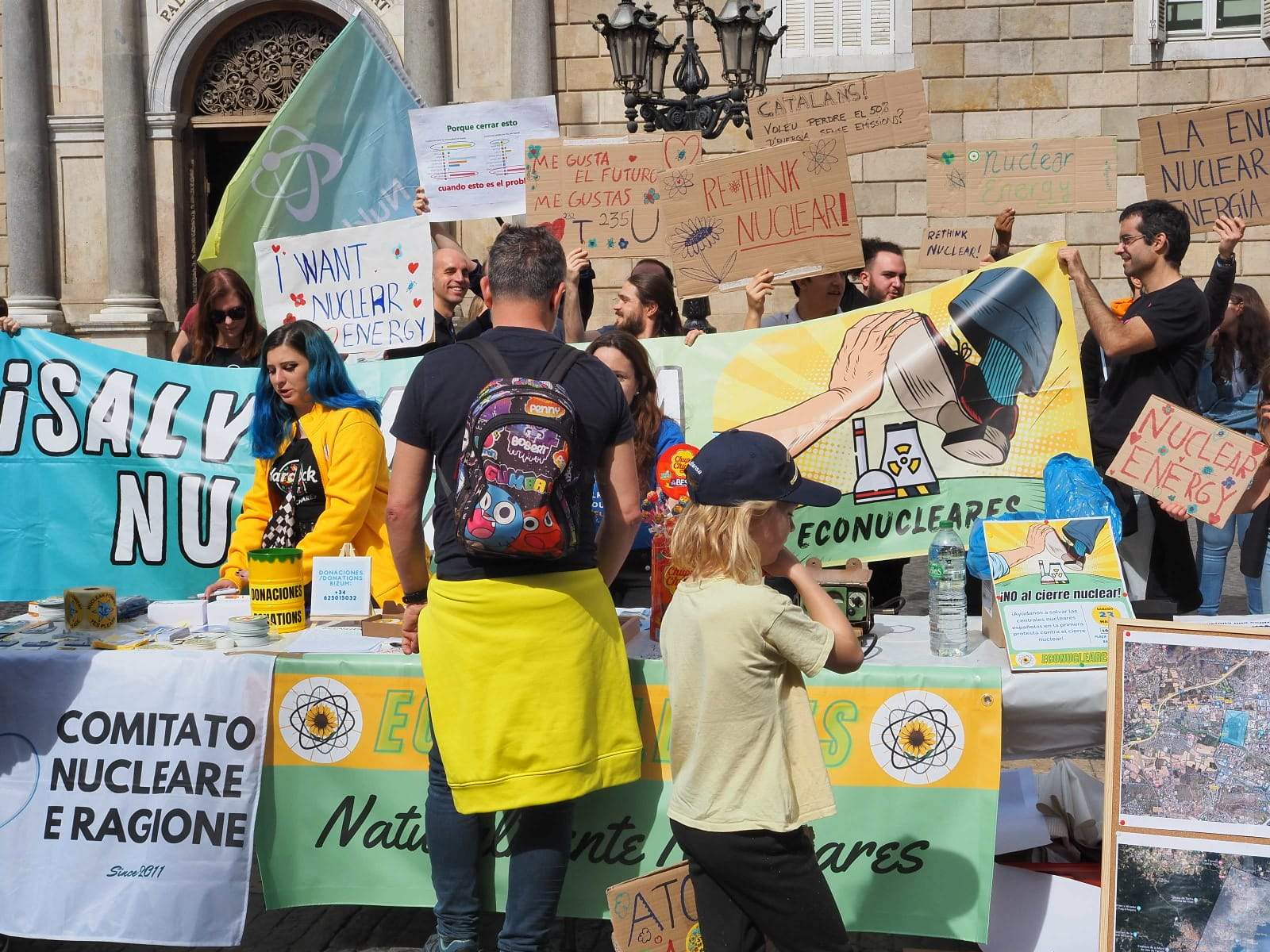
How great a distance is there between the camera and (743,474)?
2.64m

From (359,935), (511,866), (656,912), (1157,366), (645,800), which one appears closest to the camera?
(656,912)

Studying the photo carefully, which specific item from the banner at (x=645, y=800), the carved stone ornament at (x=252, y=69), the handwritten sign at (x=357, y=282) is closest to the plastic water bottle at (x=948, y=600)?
the banner at (x=645, y=800)

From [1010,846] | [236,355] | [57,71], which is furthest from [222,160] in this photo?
[1010,846]

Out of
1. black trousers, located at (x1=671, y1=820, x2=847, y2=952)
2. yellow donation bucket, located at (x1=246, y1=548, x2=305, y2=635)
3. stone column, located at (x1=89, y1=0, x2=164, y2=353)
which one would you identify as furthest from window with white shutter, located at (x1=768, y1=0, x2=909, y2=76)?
black trousers, located at (x1=671, y1=820, x2=847, y2=952)

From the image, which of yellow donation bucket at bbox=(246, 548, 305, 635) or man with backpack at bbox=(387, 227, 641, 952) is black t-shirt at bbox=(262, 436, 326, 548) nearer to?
yellow donation bucket at bbox=(246, 548, 305, 635)

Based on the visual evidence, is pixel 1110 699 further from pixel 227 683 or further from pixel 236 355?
pixel 236 355

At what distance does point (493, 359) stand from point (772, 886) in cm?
133

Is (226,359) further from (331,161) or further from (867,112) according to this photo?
(867,112)

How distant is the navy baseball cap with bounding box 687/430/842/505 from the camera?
104 inches

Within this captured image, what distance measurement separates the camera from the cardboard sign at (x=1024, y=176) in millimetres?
5402

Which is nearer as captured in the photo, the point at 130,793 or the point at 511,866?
the point at 511,866

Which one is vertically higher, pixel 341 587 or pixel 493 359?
pixel 493 359

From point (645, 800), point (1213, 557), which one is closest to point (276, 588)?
point (645, 800)

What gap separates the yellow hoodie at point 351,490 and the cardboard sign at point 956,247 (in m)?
2.91
